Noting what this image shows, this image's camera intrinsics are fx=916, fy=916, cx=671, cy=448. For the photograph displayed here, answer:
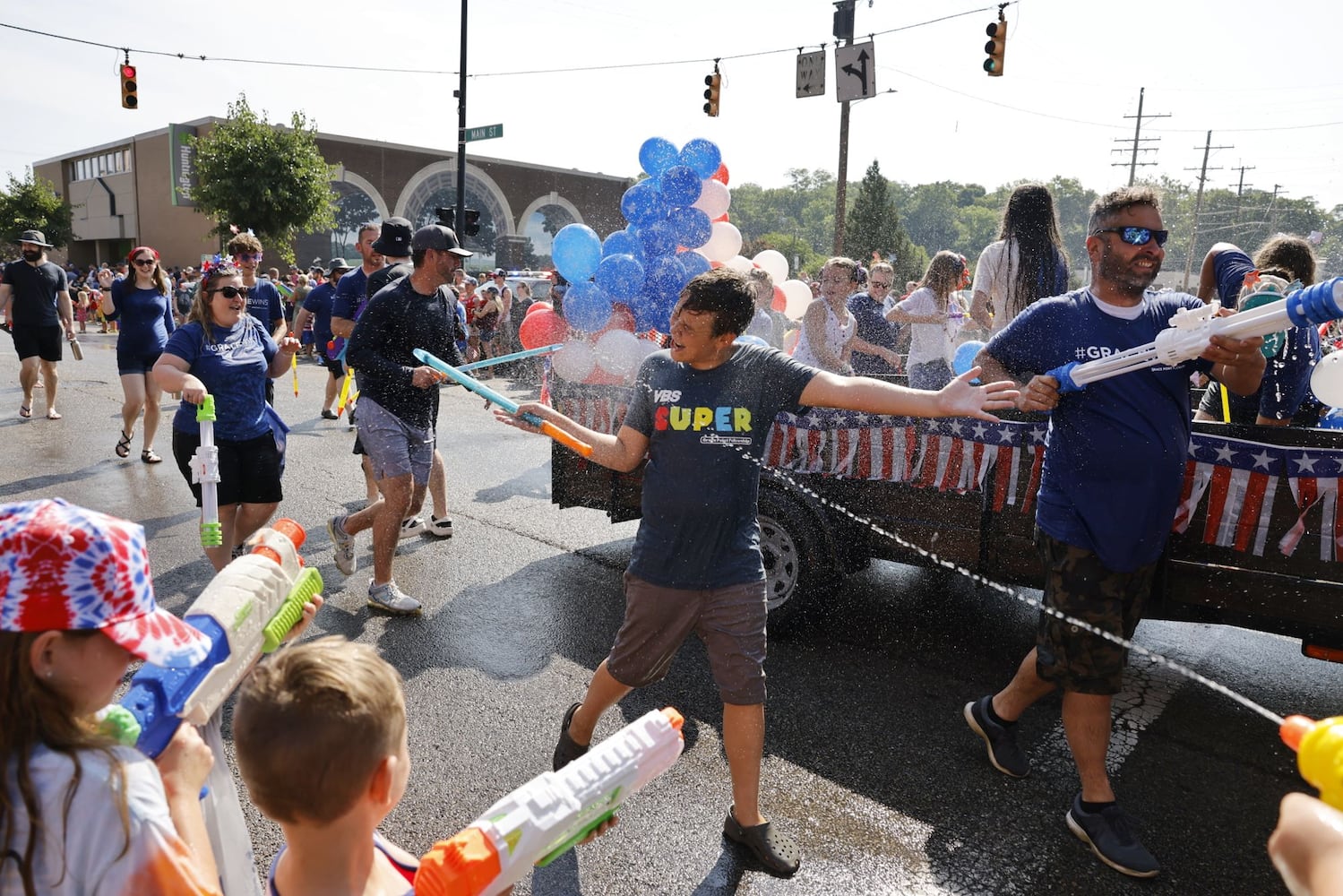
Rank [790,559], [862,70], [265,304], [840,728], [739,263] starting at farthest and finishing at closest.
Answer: [862,70] → [739,263] → [265,304] → [790,559] → [840,728]

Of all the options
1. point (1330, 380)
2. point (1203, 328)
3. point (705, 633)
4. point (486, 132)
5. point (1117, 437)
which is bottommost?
point (705, 633)

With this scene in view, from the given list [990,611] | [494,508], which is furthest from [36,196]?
[990,611]

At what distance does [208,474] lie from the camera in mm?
3992

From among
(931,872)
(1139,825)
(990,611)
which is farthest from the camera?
(990,611)

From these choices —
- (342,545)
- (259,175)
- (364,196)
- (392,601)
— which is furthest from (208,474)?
(364,196)

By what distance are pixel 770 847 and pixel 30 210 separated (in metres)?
65.0

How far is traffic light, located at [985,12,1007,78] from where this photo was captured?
1405 cm

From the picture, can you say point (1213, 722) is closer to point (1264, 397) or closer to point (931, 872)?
point (1264, 397)

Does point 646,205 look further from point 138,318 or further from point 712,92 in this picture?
point 712,92

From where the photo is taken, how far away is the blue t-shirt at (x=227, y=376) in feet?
14.8

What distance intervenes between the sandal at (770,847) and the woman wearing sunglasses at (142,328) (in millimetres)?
7539

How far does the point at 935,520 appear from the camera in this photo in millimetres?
4363

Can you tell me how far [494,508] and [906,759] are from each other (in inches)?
177

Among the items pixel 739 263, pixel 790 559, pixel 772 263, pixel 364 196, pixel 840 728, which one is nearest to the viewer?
pixel 840 728
